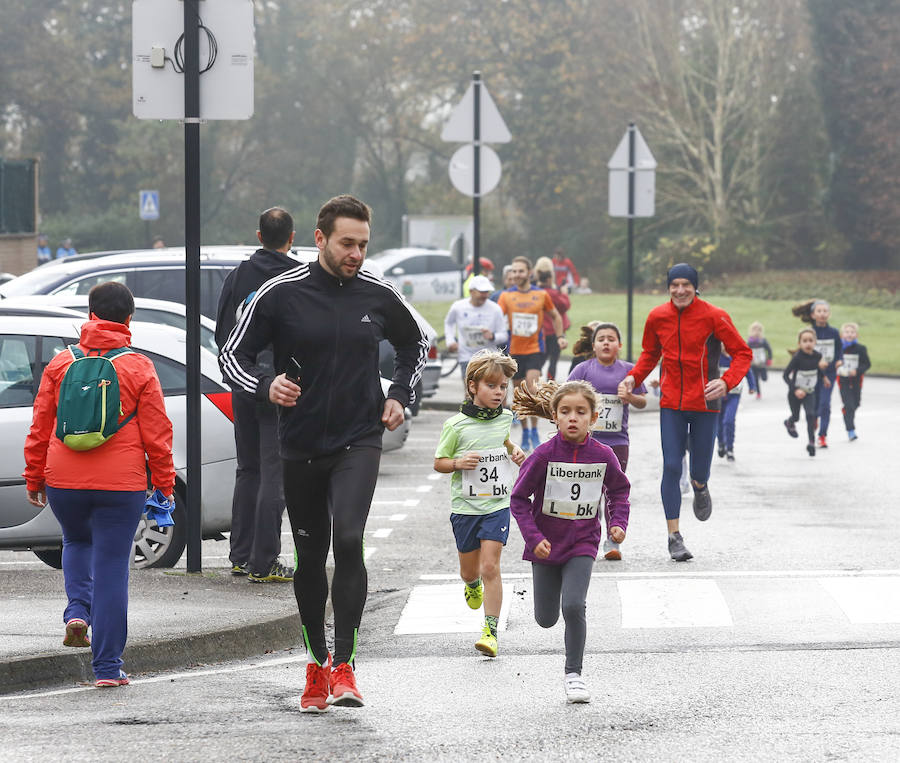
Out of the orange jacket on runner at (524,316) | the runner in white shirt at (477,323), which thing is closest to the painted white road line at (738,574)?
the runner in white shirt at (477,323)

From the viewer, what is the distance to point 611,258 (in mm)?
60812

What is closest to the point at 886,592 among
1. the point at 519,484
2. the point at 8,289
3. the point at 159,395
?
the point at 519,484

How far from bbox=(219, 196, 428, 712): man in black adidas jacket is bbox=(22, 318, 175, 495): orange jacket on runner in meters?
0.75

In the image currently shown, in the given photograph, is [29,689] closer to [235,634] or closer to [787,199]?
[235,634]

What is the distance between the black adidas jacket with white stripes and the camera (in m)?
6.51

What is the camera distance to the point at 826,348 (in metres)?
19.4

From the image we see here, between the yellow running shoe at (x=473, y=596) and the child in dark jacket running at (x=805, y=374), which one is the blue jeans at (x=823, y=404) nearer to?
the child in dark jacket running at (x=805, y=374)

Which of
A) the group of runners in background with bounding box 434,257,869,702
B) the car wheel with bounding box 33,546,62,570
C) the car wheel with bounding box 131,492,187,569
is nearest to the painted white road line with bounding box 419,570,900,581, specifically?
the group of runners in background with bounding box 434,257,869,702

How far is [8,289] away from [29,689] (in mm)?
8776

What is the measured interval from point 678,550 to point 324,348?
502cm

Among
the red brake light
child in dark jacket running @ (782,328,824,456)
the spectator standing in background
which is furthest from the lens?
the spectator standing in background

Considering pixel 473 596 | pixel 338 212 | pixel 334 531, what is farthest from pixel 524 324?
pixel 334 531

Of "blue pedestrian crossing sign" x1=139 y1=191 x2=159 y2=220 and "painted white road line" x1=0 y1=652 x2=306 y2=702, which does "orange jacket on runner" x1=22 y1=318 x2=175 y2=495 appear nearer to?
"painted white road line" x1=0 y1=652 x2=306 y2=702

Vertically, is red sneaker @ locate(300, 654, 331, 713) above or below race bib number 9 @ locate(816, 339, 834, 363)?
below
